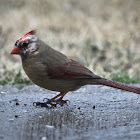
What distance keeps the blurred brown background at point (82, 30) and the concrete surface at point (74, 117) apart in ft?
5.28

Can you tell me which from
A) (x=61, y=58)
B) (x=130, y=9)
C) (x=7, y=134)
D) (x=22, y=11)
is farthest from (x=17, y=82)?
(x=130, y=9)

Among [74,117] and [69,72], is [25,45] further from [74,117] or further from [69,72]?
[74,117]

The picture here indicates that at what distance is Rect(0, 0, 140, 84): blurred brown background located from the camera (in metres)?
7.73

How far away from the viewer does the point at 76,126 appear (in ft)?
10.5

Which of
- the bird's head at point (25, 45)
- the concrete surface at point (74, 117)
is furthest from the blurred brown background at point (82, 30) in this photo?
the bird's head at point (25, 45)

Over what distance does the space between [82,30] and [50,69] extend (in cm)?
576

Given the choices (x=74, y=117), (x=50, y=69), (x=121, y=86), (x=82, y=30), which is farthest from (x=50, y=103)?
(x=82, y=30)

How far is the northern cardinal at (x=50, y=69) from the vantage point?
13.2 feet

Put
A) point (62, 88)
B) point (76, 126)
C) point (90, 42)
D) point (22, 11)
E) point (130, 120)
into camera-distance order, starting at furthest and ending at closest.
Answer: point (22, 11) → point (90, 42) → point (62, 88) → point (130, 120) → point (76, 126)

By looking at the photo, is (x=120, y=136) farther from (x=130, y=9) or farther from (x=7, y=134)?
(x=130, y=9)

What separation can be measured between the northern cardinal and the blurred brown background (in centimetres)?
209

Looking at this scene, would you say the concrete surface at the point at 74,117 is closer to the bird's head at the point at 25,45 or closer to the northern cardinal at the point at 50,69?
the northern cardinal at the point at 50,69

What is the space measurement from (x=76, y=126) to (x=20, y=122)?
559 millimetres

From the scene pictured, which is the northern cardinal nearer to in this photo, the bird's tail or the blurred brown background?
the bird's tail
